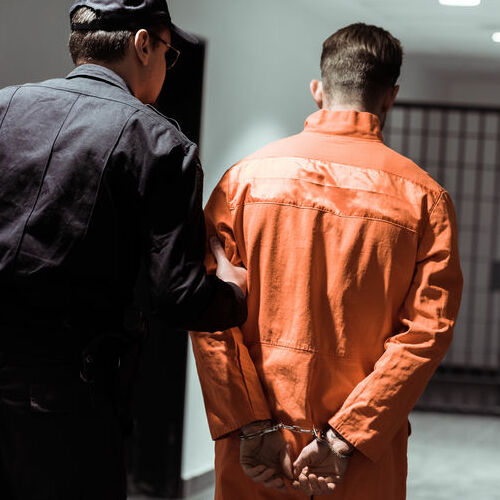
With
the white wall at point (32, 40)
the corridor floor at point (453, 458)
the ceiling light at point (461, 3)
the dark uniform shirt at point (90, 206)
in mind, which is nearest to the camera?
the dark uniform shirt at point (90, 206)

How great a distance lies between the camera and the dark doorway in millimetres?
3439

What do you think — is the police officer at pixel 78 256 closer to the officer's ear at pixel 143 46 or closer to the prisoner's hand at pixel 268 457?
the officer's ear at pixel 143 46

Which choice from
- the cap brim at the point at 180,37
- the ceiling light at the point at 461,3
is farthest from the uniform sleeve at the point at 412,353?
the ceiling light at the point at 461,3

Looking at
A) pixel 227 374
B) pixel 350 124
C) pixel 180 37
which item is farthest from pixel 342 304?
pixel 180 37

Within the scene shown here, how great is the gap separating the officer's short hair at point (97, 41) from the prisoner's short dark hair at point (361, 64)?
0.43 m

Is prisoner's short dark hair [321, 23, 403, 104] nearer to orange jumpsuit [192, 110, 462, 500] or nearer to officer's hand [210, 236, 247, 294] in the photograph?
orange jumpsuit [192, 110, 462, 500]

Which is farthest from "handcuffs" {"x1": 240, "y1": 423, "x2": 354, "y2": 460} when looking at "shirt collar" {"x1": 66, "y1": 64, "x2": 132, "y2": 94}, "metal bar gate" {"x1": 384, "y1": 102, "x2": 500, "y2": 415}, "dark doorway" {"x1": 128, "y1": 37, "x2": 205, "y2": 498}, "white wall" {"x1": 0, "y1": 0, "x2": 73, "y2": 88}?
"metal bar gate" {"x1": 384, "y1": 102, "x2": 500, "y2": 415}

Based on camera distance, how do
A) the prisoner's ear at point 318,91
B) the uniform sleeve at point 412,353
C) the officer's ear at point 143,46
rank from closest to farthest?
the officer's ear at point 143,46 → the uniform sleeve at point 412,353 → the prisoner's ear at point 318,91

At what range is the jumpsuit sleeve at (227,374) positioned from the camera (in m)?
1.54

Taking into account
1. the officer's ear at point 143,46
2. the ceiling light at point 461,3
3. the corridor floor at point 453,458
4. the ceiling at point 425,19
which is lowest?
the corridor floor at point 453,458

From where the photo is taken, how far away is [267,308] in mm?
1546

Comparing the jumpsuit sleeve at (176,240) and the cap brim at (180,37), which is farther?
the cap brim at (180,37)

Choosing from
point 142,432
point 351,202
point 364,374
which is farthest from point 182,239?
point 142,432

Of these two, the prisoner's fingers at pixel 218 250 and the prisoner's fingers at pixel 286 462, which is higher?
the prisoner's fingers at pixel 218 250
